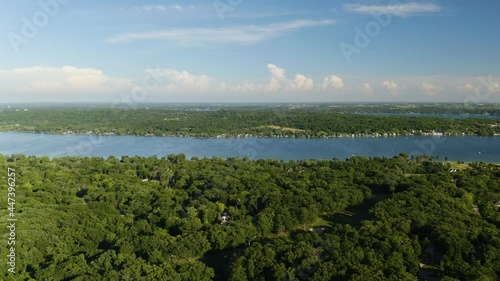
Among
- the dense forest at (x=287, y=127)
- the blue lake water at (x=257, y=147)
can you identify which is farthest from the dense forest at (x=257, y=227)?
the dense forest at (x=287, y=127)

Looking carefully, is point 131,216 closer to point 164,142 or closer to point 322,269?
point 322,269

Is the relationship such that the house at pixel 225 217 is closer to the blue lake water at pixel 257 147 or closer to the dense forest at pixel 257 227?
the dense forest at pixel 257 227

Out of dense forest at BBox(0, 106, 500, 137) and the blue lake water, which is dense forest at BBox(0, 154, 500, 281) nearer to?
the blue lake water

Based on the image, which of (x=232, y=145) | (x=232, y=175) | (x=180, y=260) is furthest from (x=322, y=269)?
(x=232, y=145)

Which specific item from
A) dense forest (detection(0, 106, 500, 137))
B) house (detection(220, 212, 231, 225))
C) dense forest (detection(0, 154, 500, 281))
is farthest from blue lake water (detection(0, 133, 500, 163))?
house (detection(220, 212, 231, 225))

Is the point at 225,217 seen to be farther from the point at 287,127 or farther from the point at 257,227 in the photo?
the point at 287,127
